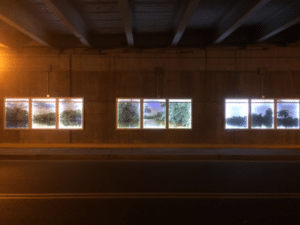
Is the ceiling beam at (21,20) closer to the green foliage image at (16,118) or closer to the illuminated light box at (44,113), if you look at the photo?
the illuminated light box at (44,113)

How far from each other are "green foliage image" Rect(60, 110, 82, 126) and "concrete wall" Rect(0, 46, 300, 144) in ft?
1.42

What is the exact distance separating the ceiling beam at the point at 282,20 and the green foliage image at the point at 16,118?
12856 mm

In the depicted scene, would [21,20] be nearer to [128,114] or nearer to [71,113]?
[71,113]

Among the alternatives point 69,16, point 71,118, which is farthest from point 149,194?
point 71,118

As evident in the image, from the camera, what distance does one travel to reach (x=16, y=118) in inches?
597

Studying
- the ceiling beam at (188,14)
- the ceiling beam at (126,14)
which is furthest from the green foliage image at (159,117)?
the ceiling beam at (126,14)

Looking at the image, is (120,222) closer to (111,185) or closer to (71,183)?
(111,185)

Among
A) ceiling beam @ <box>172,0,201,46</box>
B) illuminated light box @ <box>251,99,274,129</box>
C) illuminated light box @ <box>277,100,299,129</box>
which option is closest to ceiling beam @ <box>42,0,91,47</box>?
ceiling beam @ <box>172,0,201,46</box>

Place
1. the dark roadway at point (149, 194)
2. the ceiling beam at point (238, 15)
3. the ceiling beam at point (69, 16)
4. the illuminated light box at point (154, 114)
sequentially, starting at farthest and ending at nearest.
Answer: the illuminated light box at point (154, 114), the ceiling beam at point (238, 15), the ceiling beam at point (69, 16), the dark roadway at point (149, 194)

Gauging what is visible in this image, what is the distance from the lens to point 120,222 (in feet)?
15.5

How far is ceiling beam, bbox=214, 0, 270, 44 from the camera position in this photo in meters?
9.37

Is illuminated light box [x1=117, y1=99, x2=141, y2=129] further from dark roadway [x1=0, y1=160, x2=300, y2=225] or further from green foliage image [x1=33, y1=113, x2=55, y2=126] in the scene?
dark roadway [x1=0, y1=160, x2=300, y2=225]

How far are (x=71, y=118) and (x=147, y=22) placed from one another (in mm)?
6444

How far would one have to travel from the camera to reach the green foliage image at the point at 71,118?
15.1 m
